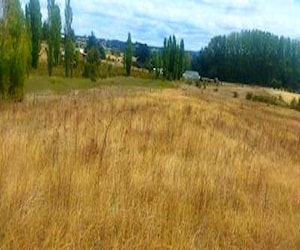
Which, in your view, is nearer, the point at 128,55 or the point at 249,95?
the point at 249,95

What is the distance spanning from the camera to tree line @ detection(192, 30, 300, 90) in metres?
131

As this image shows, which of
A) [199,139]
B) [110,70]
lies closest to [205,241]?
[199,139]

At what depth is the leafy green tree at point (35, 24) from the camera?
6347 cm

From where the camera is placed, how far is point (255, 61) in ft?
438

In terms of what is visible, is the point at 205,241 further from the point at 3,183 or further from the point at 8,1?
the point at 8,1

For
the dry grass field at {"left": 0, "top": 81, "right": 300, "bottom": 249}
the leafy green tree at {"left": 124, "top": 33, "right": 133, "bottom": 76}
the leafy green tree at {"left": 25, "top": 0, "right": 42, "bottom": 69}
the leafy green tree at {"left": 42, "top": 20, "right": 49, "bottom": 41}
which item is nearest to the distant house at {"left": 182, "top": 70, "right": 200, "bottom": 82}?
the leafy green tree at {"left": 124, "top": 33, "right": 133, "bottom": 76}

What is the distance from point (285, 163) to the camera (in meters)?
9.94

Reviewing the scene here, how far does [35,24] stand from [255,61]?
79478 millimetres

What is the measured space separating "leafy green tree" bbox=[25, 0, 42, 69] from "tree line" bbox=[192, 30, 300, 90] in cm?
7410

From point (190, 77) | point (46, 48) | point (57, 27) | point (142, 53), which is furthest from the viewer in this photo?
point (142, 53)

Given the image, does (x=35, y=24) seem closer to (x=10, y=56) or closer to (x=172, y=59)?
(x=10, y=56)

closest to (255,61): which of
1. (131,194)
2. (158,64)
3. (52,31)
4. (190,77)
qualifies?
(190,77)

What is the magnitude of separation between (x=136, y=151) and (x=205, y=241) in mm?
2579

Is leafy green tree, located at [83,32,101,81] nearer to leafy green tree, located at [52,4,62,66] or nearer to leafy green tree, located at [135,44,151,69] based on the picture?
leafy green tree, located at [52,4,62,66]
